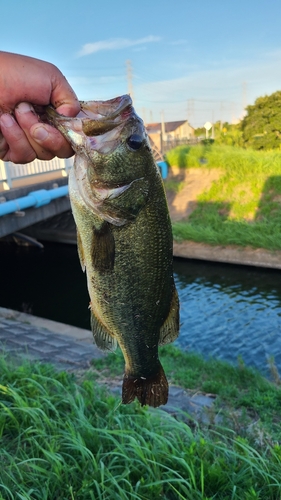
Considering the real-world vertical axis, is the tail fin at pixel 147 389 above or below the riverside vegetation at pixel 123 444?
above

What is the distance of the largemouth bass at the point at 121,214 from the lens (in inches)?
69.4

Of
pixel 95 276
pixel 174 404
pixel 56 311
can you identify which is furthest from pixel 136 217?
pixel 56 311

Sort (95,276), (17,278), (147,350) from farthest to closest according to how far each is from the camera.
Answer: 1. (17,278)
2. (147,350)
3. (95,276)

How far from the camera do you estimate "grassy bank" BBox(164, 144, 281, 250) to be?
540 inches

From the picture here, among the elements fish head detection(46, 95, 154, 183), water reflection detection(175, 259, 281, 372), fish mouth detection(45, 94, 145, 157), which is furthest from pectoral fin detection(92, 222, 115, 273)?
water reflection detection(175, 259, 281, 372)

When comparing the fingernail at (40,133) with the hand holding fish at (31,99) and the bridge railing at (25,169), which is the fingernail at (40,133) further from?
the bridge railing at (25,169)

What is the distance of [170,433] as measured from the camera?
10.8 feet

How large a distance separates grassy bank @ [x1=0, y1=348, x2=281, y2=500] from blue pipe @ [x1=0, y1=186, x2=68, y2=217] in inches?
216

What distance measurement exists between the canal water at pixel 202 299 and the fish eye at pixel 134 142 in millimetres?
6118

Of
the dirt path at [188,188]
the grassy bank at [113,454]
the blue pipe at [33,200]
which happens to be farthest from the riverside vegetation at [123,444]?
the dirt path at [188,188]

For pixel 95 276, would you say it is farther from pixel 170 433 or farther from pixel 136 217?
pixel 170 433

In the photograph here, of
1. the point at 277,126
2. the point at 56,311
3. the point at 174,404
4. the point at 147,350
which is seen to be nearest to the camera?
the point at 147,350

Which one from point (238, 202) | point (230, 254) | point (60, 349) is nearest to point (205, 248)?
point (230, 254)

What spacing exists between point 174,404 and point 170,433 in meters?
1.40
